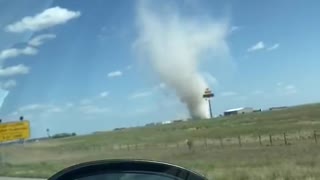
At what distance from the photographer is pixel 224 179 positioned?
19.5 m

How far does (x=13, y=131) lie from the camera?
169 feet

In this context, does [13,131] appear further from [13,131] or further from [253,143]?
[253,143]

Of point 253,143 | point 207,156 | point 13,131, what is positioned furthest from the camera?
point 253,143

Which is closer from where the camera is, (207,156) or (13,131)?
(207,156)

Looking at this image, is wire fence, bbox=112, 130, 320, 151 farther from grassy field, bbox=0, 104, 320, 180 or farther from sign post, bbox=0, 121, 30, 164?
sign post, bbox=0, 121, 30, 164

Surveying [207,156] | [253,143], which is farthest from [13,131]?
[253,143]

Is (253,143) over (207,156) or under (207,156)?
over

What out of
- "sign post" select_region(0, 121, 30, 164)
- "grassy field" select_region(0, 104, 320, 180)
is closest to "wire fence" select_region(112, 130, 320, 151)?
"grassy field" select_region(0, 104, 320, 180)

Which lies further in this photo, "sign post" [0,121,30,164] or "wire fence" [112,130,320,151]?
"wire fence" [112,130,320,151]

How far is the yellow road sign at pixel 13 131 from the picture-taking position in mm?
49438

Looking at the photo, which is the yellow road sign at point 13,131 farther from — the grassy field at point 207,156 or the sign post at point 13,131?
the grassy field at point 207,156

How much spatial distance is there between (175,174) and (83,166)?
48 cm

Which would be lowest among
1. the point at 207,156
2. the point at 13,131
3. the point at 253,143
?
the point at 207,156

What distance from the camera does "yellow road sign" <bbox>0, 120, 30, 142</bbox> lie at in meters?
49.4
